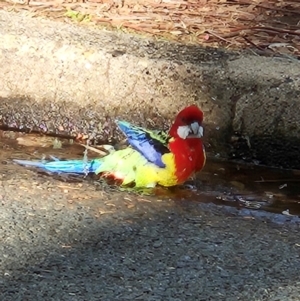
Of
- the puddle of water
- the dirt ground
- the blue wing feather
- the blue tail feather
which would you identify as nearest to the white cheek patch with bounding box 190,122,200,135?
the blue wing feather

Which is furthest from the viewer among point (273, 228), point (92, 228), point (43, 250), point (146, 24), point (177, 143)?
point (146, 24)

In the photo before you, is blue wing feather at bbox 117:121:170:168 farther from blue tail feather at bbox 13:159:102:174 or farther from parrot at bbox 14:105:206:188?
blue tail feather at bbox 13:159:102:174

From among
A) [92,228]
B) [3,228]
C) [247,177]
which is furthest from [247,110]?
[3,228]

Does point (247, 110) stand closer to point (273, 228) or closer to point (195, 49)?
point (195, 49)

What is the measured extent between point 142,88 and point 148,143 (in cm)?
50

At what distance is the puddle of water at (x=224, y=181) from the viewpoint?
324cm

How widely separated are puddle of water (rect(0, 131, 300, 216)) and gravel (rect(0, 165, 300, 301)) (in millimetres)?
125

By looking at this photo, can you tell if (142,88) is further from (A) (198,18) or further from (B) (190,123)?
(A) (198,18)

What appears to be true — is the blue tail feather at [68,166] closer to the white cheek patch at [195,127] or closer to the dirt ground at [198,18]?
the white cheek patch at [195,127]

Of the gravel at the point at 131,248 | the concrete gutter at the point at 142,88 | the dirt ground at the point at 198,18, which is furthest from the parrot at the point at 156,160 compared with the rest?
the dirt ground at the point at 198,18

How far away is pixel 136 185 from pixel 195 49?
0.89 m

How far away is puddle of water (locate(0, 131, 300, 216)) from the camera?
3.24 m

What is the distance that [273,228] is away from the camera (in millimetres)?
2943

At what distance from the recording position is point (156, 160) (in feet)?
10.7
